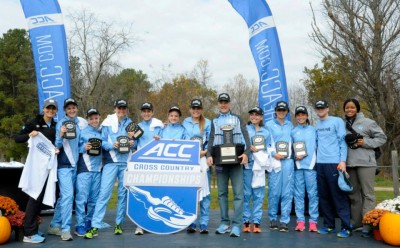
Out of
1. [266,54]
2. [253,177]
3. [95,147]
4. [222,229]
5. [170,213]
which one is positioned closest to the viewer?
[170,213]

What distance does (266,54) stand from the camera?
9.08m

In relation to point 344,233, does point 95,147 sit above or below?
above

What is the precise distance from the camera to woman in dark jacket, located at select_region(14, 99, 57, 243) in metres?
6.46

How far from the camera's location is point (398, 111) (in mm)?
23109

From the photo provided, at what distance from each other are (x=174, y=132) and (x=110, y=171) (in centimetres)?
113

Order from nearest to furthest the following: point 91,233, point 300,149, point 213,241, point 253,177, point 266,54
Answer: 1. point 213,241
2. point 91,233
3. point 253,177
4. point 300,149
5. point 266,54

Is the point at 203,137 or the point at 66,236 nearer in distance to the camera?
the point at 66,236

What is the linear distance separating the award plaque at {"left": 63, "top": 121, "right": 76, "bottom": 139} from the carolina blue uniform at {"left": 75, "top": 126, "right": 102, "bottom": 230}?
1.12ft

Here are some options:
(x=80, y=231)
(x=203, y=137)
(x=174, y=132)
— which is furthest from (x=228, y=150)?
(x=80, y=231)

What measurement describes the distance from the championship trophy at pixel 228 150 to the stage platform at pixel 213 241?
1.12 meters

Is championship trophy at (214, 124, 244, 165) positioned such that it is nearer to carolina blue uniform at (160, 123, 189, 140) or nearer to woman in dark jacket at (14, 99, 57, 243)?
carolina blue uniform at (160, 123, 189, 140)

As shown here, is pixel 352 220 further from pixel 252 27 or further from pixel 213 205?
pixel 213 205

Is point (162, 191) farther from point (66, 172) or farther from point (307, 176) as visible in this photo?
point (307, 176)

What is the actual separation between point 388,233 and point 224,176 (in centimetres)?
241
